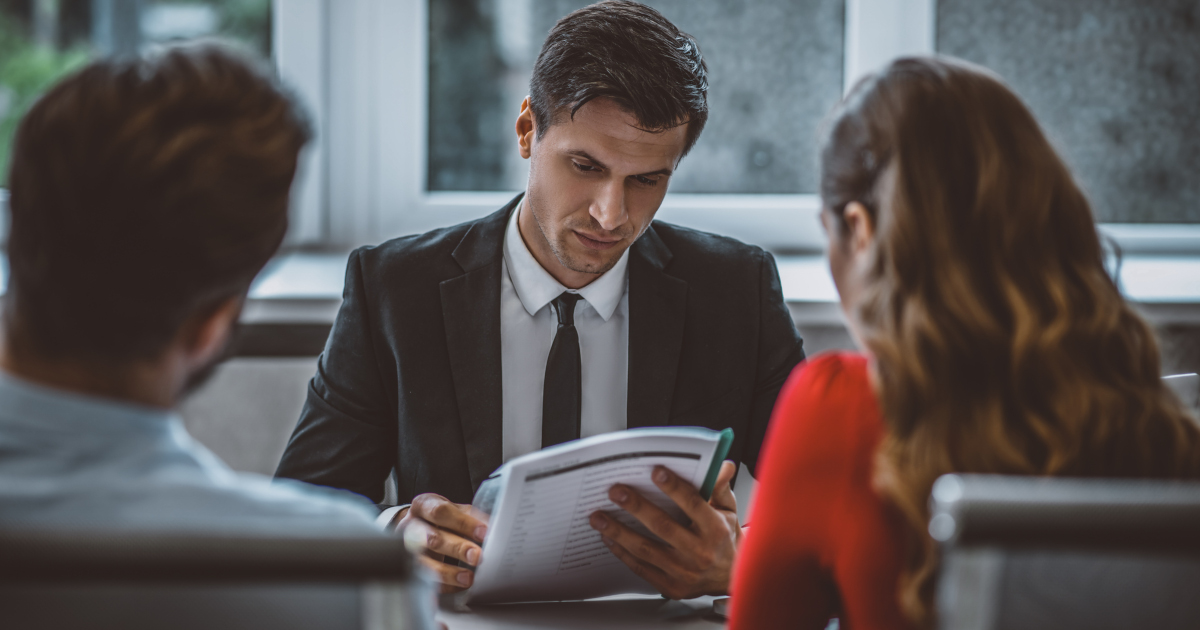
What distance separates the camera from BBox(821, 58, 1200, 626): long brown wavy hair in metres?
A: 0.75

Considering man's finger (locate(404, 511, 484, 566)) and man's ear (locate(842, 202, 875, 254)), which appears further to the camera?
man's finger (locate(404, 511, 484, 566))

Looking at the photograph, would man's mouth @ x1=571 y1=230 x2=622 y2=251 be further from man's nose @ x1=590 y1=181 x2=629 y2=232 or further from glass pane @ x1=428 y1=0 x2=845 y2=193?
glass pane @ x1=428 y1=0 x2=845 y2=193

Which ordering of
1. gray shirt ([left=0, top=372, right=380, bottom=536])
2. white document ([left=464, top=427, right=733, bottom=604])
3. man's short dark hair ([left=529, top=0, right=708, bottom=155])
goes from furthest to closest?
man's short dark hair ([left=529, top=0, right=708, bottom=155]), white document ([left=464, top=427, right=733, bottom=604]), gray shirt ([left=0, top=372, right=380, bottom=536])

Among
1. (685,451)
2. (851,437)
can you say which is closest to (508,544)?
Result: (685,451)

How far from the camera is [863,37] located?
2.32m

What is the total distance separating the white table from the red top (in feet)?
0.64

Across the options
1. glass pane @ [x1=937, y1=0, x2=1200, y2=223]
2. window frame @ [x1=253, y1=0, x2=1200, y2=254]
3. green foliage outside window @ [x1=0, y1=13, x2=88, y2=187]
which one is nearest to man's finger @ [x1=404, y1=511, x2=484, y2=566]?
window frame @ [x1=253, y1=0, x2=1200, y2=254]

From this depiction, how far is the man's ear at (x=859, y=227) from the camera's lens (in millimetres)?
831

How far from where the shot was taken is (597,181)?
146 centimetres

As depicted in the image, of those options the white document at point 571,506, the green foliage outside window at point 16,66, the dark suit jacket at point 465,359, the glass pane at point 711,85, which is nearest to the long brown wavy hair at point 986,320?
the white document at point 571,506

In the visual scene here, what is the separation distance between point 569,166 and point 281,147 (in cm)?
78

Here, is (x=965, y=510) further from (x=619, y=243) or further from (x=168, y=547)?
(x=619, y=243)

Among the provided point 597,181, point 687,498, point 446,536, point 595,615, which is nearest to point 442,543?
point 446,536

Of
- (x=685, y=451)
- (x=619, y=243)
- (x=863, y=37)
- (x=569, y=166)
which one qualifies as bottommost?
(x=685, y=451)
